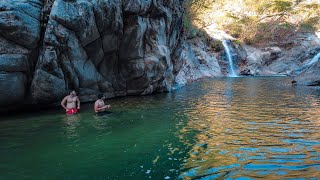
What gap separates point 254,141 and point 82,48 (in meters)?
11.9

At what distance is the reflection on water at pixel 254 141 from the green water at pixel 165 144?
0.02 metres

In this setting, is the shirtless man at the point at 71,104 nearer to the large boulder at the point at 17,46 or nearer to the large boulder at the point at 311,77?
the large boulder at the point at 17,46

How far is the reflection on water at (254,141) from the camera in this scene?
7805mm

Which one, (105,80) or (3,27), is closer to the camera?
(3,27)

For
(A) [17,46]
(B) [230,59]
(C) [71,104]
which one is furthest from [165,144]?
(B) [230,59]

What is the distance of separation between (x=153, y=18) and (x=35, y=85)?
427 inches

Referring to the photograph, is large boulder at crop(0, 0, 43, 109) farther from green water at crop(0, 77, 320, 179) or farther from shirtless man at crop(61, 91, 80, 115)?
shirtless man at crop(61, 91, 80, 115)

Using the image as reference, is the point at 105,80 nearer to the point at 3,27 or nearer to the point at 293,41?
the point at 3,27

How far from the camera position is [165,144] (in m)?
10.5

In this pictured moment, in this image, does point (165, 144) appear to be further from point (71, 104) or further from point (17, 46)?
point (17, 46)

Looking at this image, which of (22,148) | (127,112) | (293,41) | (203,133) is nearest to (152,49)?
(127,112)

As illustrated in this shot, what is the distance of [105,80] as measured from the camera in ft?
71.4

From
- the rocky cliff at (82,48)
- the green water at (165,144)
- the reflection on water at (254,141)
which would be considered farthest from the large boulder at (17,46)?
the reflection on water at (254,141)

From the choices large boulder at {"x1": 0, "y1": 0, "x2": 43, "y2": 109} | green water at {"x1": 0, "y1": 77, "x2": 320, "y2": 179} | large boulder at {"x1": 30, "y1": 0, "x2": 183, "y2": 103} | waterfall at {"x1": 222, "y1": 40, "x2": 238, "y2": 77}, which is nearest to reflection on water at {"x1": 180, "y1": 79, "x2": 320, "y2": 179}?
green water at {"x1": 0, "y1": 77, "x2": 320, "y2": 179}
